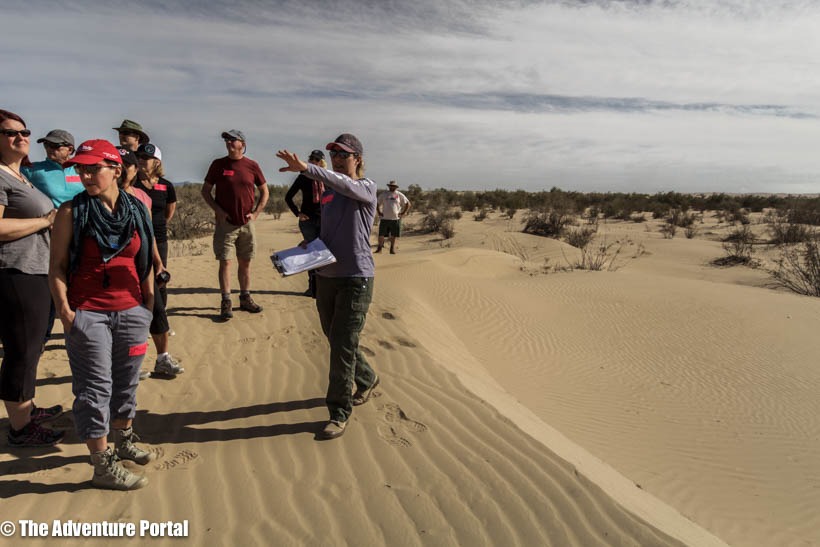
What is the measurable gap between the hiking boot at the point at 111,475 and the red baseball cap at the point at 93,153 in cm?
158

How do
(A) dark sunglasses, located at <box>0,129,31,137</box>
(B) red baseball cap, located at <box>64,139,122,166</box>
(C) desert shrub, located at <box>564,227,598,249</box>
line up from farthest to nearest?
(C) desert shrub, located at <box>564,227,598,249</box>
(A) dark sunglasses, located at <box>0,129,31,137</box>
(B) red baseball cap, located at <box>64,139,122,166</box>

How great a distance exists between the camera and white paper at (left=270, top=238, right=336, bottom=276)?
2.81 meters

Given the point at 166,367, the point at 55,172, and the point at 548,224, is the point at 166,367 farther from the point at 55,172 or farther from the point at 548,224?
the point at 548,224

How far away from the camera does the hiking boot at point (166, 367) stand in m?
4.23

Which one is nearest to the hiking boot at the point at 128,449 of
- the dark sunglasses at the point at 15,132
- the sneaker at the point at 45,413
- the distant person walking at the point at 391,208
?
the sneaker at the point at 45,413

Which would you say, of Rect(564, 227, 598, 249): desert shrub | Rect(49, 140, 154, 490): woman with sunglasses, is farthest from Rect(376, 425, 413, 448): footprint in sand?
Rect(564, 227, 598, 249): desert shrub

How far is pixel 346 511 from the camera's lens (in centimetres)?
257

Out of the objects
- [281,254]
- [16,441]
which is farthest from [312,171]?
[16,441]

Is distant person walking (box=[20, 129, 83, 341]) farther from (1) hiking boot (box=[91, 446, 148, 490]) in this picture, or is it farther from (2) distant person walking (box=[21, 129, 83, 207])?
(1) hiking boot (box=[91, 446, 148, 490])

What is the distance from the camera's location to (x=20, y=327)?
9.11 ft

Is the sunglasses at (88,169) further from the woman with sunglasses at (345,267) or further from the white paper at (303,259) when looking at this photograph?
the woman with sunglasses at (345,267)

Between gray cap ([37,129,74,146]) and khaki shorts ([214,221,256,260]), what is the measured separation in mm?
2019

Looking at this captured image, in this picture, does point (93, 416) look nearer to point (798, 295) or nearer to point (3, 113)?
point (3, 113)

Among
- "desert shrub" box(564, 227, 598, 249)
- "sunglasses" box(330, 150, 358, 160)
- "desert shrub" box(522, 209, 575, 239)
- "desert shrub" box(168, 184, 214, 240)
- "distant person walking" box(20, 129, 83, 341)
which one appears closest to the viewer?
"sunglasses" box(330, 150, 358, 160)
